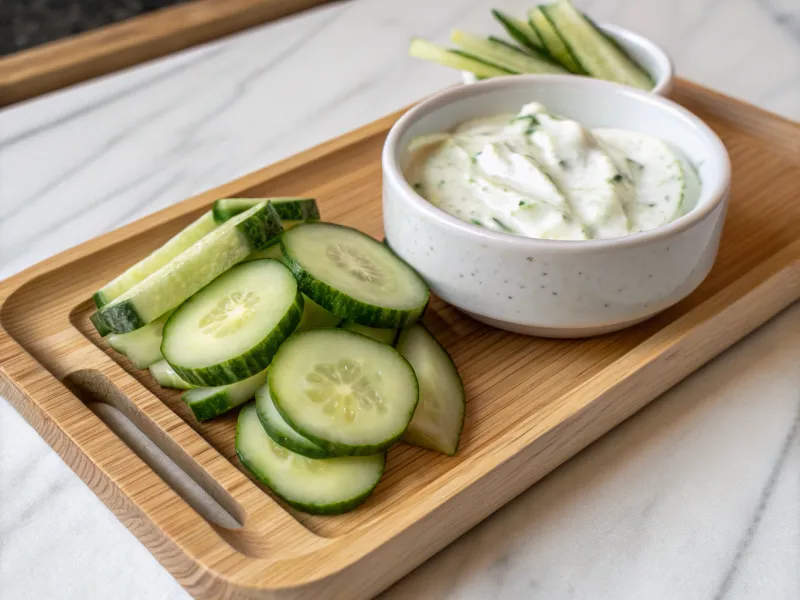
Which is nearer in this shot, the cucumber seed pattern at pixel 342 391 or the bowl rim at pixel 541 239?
the cucumber seed pattern at pixel 342 391

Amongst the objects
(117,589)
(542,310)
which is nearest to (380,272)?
(542,310)

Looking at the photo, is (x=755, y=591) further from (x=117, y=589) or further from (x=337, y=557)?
(x=117, y=589)

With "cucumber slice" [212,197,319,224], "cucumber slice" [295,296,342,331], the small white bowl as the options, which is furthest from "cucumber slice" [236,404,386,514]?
the small white bowl

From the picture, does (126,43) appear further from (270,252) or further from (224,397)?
(224,397)

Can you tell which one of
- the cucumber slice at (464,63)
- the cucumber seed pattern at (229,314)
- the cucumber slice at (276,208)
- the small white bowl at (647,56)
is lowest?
the cucumber seed pattern at (229,314)

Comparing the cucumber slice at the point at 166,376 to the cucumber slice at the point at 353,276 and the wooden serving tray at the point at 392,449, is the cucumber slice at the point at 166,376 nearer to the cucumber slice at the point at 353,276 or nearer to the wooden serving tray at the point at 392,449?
the wooden serving tray at the point at 392,449

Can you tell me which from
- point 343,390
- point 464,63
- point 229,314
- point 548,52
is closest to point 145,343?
point 229,314

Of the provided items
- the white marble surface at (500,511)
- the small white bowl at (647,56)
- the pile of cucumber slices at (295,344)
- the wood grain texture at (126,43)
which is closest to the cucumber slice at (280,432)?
the pile of cucumber slices at (295,344)
